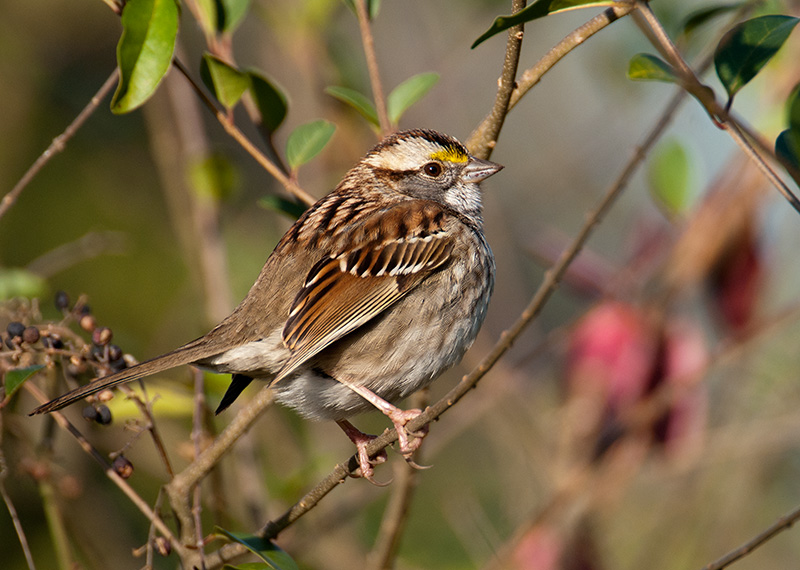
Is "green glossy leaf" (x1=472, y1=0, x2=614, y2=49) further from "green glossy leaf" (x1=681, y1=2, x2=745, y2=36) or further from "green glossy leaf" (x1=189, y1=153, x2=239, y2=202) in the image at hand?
"green glossy leaf" (x1=189, y1=153, x2=239, y2=202)

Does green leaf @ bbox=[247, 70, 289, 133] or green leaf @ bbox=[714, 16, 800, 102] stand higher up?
green leaf @ bbox=[247, 70, 289, 133]

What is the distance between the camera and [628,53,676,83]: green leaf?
199cm

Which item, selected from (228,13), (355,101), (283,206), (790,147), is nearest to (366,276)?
→ (283,206)

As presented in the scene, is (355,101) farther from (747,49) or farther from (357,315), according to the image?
(747,49)

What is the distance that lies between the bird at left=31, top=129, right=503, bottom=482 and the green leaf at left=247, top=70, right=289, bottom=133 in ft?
1.01

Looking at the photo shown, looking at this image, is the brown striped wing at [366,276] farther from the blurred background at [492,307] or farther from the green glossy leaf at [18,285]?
the green glossy leaf at [18,285]

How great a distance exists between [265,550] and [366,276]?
1078mm

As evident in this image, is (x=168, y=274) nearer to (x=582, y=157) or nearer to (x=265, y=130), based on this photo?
(x=582, y=157)

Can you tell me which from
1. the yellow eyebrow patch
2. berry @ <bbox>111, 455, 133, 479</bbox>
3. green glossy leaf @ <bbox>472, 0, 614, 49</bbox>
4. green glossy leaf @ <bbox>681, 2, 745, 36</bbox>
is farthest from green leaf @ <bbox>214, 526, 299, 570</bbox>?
green glossy leaf @ <bbox>681, 2, 745, 36</bbox>

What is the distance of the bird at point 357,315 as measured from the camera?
8.93 feet

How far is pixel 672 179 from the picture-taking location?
333 cm

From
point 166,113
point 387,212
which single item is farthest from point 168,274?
A: point 387,212

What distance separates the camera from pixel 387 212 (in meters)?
3.11

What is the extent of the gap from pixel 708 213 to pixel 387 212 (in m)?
1.16
